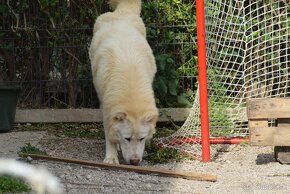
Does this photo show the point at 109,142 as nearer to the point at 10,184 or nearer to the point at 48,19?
the point at 10,184

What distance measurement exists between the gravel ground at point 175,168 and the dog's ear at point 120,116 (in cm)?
58

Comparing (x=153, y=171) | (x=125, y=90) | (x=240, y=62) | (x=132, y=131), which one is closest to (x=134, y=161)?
(x=132, y=131)

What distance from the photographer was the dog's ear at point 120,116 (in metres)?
5.31

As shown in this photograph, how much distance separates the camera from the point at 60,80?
842 cm

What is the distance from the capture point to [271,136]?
5.49 metres

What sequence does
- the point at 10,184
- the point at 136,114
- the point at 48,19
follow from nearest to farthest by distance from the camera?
1. the point at 10,184
2. the point at 136,114
3. the point at 48,19

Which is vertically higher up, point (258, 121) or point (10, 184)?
point (258, 121)

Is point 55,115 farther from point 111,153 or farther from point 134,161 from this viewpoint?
point 134,161

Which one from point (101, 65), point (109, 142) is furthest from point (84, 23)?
point (109, 142)

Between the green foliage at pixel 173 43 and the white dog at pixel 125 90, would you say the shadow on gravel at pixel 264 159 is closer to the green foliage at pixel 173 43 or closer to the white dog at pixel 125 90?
the white dog at pixel 125 90

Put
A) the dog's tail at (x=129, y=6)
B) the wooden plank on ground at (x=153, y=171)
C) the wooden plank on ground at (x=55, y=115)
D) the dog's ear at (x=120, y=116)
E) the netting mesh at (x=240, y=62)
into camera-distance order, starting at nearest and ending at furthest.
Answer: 1. the wooden plank on ground at (x=153, y=171)
2. the dog's ear at (x=120, y=116)
3. the netting mesh at (x=240, y=62)
4. the dog's tail at (x=129, y=6)
5. the wooden plank on ground at (x=55, y=115)

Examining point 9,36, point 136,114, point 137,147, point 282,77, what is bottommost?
point 137,147

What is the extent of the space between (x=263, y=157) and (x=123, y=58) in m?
2.04

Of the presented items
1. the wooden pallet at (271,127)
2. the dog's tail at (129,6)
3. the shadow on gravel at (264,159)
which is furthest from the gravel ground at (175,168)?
the dog's tail at (129,6)
